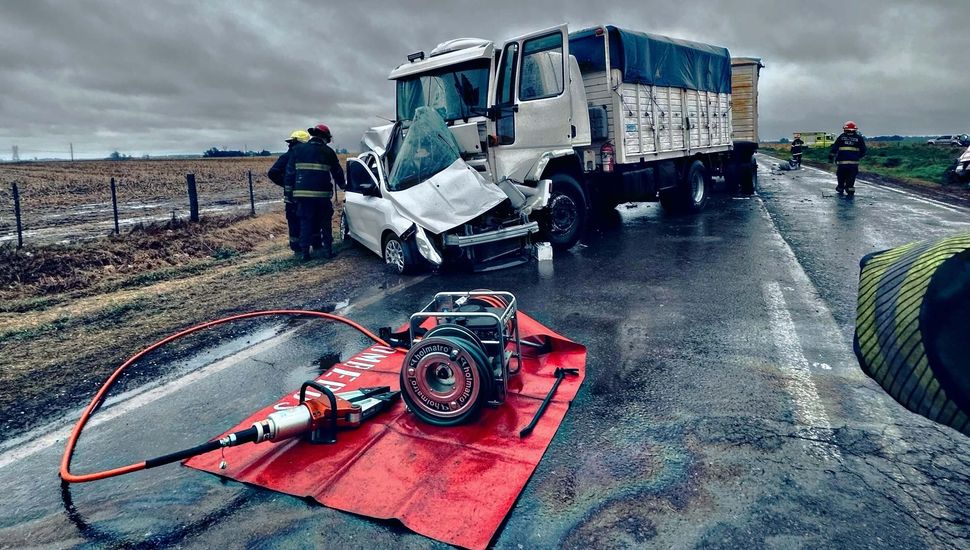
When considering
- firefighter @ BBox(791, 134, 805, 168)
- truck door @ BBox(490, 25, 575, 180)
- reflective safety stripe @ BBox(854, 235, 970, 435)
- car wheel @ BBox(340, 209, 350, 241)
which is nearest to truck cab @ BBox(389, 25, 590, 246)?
truck door @ BBox(490, 25, 575, 180)

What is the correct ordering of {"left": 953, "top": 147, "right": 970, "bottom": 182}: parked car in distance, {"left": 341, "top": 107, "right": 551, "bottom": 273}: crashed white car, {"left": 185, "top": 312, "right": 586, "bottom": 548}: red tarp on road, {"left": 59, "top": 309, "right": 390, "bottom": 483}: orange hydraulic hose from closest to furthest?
{"left": 185, "top": 312, "right": 586, "bottom": 548}: red tarp on road, {"left": 59, "top": 309, "right": 390, "bottom": 483}: orange hydraulic hose, {"left": 953, "top": 147, "right": 970, "bottom": 182}: parked car in distance, {"left": 341, "top": 107, "right": 551, "bottom": 273}: crashed white car

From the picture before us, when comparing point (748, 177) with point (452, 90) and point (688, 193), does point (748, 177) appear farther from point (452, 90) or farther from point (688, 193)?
point (452, 90)

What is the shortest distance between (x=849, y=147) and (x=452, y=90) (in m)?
10.9

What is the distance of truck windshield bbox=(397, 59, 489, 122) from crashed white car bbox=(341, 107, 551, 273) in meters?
0.66

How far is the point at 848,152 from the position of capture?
577 inches

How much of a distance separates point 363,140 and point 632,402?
692 centimetres

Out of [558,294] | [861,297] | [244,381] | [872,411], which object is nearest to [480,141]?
[558,294]

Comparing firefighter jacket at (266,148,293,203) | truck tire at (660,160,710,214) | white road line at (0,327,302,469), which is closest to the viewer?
white road line at (0,327,302,469)

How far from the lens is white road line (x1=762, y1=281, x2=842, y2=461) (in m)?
3.04

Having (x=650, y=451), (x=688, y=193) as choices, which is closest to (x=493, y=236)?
(x=650, y=451)

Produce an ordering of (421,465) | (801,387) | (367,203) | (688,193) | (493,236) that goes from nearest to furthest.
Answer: (421,465), (801,387), (493,236), (367,203), (688,193)

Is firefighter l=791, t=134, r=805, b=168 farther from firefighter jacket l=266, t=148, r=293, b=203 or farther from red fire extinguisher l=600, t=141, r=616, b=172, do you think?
firefighter jacket l=266, t=148, r=293, b=203

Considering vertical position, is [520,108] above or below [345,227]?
above

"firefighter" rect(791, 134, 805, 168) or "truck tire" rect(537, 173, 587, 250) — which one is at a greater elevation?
"firefighter" rect(791, 134, 805, 168)
